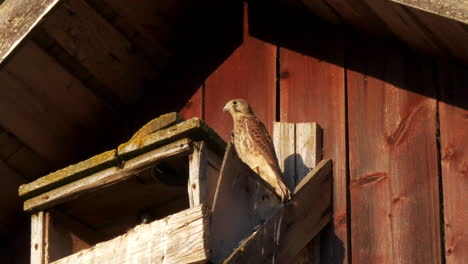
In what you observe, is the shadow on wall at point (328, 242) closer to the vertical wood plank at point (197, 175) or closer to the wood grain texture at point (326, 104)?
the wood grain texture at point (326, 104)

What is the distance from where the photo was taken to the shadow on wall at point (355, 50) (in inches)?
191

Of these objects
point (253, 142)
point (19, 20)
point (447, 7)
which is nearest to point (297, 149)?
point (253, 142)

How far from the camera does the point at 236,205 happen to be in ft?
14.3

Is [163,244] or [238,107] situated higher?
[238,107]

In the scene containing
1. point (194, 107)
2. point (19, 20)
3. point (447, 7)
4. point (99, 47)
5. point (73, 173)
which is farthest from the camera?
→ point (194, 107)

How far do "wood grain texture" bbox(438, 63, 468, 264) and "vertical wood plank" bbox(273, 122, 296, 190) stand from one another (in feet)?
2.11

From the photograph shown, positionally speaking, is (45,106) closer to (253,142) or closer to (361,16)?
(253,142)

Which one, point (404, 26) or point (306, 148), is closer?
point (404, 26)

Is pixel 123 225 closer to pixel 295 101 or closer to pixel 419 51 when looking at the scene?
pixel 295 101

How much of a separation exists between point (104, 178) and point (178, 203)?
0.51 metres

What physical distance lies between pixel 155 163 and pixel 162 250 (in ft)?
1.32

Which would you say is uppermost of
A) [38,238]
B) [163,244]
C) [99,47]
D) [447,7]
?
[99,47]

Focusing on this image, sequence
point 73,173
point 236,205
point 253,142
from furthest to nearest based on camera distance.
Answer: point 253,142
point 73,173
point 236,205


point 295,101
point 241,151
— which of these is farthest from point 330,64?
point 241,151
